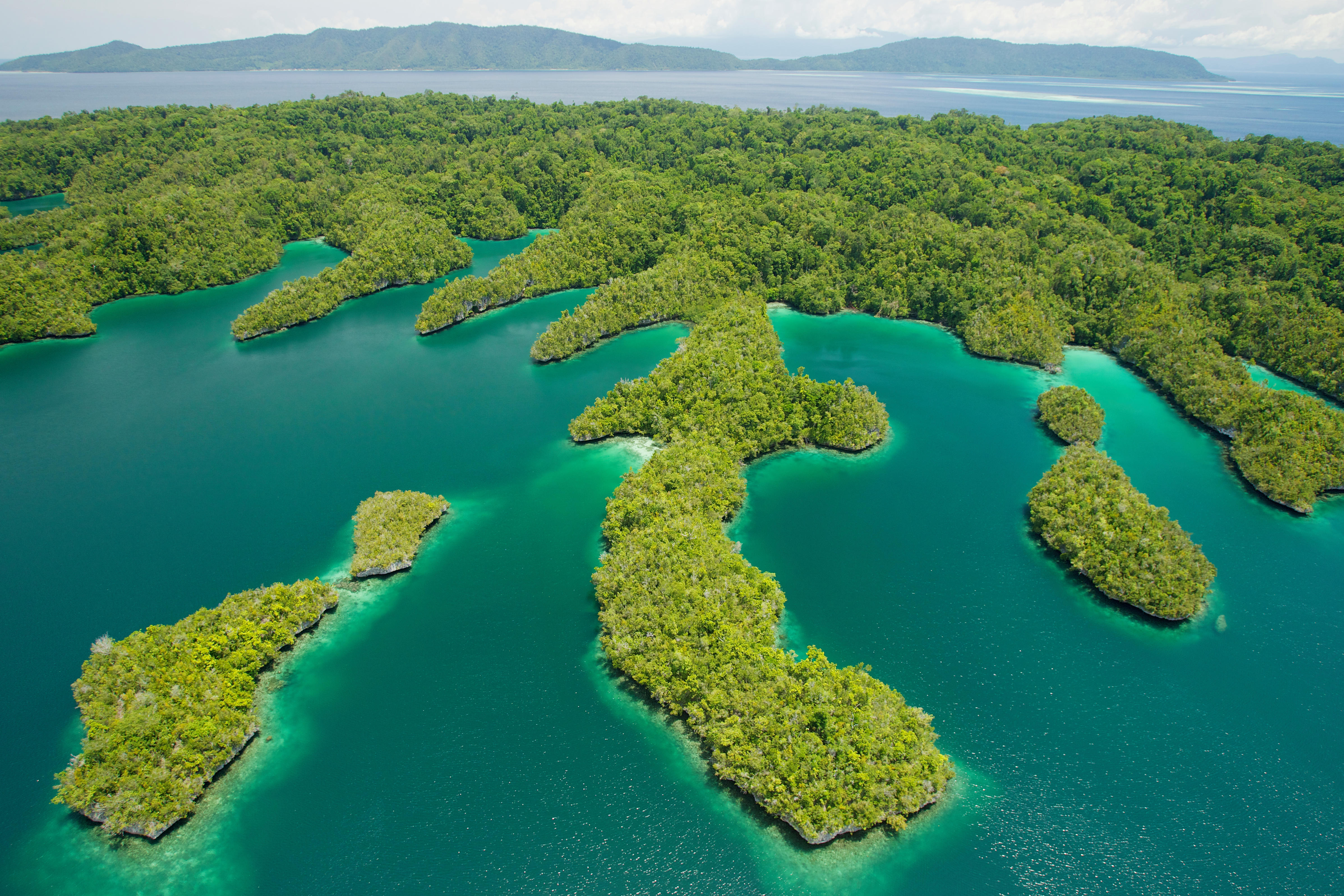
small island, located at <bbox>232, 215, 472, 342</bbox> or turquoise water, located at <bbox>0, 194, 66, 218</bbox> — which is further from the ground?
turquoise water, located at <bbox>0, 194, 66, 218</bbox>

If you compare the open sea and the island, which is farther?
the island

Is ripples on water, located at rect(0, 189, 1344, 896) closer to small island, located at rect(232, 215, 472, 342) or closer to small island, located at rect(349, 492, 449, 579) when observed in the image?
small island, located at rect(349, 492, 449, 579)

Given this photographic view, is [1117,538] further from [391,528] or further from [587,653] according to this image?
[391,528]

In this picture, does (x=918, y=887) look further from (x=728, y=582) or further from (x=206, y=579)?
(x=206, y=579)

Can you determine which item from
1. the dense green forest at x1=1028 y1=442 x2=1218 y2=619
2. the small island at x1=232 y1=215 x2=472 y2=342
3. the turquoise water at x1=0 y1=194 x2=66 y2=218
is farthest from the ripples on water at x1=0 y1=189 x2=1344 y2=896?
the turquoise water at x1=0 y1=194 x2=66 y2=218

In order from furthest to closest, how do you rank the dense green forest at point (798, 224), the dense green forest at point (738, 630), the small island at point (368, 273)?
the small island at point (368, 273) < the dense green forest at point (798, 224) < the dense green forest at point (738, 630)

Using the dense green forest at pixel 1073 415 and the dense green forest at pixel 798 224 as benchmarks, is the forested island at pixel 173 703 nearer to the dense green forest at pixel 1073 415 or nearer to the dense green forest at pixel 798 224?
the dense green forest at pixel 798 224

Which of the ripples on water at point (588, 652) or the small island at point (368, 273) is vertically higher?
the small island at point (368, 273)

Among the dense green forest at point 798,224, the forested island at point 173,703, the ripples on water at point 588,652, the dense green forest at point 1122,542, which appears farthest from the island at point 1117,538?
the forested island at point 173,703
